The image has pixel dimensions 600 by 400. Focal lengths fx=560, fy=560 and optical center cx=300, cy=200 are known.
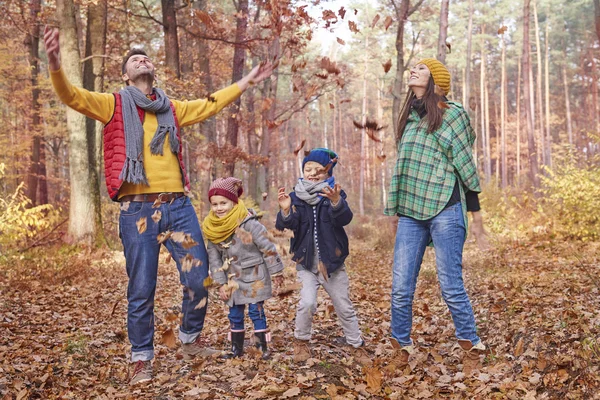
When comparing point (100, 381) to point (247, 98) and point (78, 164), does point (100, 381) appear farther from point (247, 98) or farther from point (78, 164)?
point (247, 98)

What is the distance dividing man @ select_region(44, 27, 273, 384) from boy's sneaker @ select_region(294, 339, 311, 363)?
3.07 feet

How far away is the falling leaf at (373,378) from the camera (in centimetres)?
410

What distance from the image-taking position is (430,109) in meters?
4.69

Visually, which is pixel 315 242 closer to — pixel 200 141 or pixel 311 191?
pixel 311 191

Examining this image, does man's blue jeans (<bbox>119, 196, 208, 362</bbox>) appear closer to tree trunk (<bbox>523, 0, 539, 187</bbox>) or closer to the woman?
the woman

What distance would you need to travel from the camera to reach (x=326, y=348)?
5363 millimetres

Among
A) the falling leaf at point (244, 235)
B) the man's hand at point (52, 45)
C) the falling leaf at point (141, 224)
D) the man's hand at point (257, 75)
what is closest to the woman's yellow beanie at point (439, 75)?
the man's hand at point (257, 75)

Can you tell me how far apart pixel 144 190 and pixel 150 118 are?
23.6 inches

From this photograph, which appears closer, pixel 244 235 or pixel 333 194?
pixel 333 194

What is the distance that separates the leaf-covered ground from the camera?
4.02 m

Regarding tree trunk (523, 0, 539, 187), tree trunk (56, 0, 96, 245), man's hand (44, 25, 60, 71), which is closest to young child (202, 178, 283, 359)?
man's hand (44, 25, 60, 71)

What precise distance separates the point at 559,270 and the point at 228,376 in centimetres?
652

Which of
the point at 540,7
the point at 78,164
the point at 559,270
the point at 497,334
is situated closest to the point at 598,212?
the point at 559,270

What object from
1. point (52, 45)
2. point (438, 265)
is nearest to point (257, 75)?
point (52, 45)
